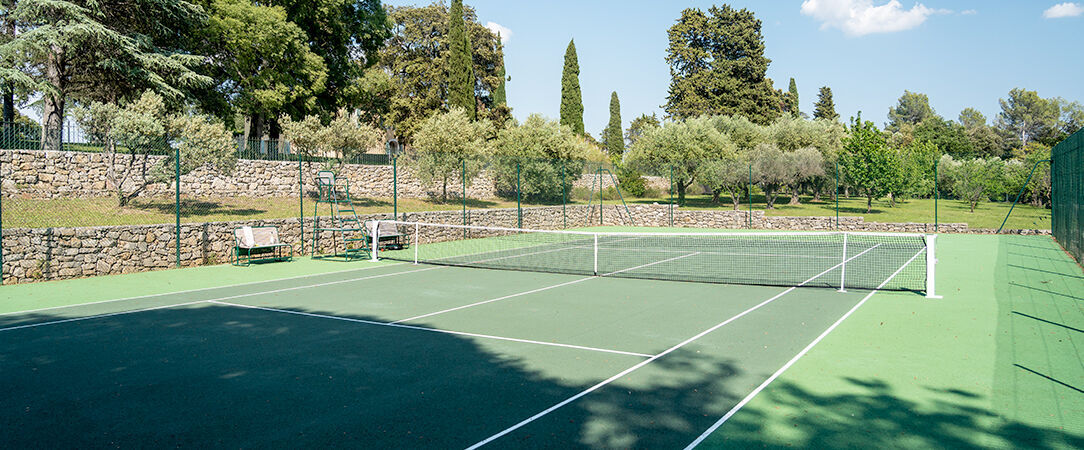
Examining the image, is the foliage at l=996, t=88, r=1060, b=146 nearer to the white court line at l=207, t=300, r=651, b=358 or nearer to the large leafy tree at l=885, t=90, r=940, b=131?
the large leafy tree at l=885, t=90, r=940, b=131

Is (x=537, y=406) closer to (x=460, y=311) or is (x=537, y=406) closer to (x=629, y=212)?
(x=460, y=311)

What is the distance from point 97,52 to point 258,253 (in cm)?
1346

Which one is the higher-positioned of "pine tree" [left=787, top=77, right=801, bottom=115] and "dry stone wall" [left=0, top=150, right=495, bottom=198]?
"pine tree" [left=787, top=77, right=801, bottom=115]

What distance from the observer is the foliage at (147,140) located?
54.8 feet

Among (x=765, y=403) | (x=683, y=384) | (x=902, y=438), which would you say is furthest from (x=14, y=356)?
(x=902, y=438)

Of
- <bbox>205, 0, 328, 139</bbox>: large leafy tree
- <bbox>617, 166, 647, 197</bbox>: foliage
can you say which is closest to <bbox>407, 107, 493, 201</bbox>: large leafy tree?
<bbox>205, 0, 328, 139</bbox>: large leafy tree

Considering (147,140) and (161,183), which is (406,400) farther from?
(161,183)

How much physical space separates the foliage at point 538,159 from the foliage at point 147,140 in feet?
37.4

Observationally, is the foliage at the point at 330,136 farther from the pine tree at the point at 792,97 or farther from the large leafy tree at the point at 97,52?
the pine tree at the point at 792,97

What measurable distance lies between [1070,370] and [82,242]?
1733cm

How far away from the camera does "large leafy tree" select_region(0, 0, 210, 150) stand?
69.8 ft

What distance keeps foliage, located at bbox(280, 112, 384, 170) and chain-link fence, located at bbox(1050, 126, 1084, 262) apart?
21218mm

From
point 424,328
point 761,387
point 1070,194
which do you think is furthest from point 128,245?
point 1070,194

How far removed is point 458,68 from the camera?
42.8 m
